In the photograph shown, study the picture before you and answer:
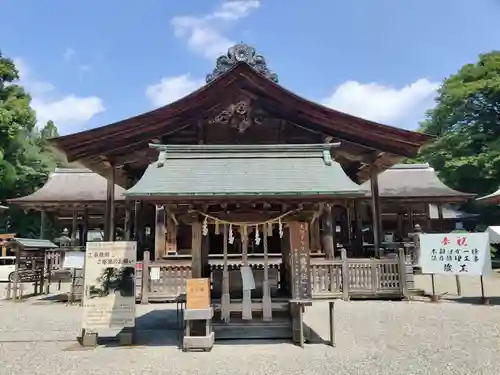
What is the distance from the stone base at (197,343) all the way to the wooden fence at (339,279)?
4.84 meters

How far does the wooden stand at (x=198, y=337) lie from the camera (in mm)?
6926

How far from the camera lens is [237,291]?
8.73 m

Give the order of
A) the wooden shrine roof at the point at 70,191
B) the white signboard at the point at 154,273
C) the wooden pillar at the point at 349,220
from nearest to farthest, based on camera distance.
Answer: the white signboard at the point at 154,273, the wooden pillar at the point at 349,220, the wooden shrine roof at the point at 70,191

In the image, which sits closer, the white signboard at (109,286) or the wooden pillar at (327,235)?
the white signboard at (109,286)

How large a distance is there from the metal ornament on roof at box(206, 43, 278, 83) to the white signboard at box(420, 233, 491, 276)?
25.9ft

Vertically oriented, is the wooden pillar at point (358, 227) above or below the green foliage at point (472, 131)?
below

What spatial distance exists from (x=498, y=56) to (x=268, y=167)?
2872 centimetres

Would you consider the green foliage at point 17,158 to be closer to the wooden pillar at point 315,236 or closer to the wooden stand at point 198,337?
the wooden pillar at point 315,236

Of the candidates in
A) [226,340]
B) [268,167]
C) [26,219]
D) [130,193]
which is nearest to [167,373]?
[226,340]

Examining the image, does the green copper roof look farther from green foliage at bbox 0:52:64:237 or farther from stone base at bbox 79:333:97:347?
green foliage at bbox 0:52:64:237

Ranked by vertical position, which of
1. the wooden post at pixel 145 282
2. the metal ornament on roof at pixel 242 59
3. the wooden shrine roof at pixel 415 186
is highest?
the metal ornament on roof at pixel 242 59

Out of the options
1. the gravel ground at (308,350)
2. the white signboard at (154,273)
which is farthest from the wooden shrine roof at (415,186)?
Answer: the white signboard at (154,273)

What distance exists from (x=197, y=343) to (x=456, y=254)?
799cm

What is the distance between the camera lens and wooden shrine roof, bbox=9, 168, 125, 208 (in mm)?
20516
